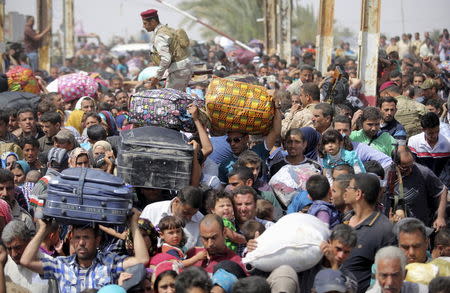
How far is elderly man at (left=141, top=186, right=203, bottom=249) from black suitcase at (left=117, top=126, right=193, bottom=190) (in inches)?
9.7

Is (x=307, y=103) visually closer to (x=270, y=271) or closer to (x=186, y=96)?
(x=186, y=96)

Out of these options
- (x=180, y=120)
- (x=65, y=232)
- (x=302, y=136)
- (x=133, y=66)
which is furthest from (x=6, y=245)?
(x=133, y=66)

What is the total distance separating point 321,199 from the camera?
8570 millimetres

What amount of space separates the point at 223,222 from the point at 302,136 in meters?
2.44

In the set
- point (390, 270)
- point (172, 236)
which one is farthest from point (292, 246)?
point (172, 236)

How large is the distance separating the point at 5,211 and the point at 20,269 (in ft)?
3.46

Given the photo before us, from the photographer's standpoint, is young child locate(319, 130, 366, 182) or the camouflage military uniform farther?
the camouflage military uniform

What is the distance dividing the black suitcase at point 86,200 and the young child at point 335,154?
2888mm

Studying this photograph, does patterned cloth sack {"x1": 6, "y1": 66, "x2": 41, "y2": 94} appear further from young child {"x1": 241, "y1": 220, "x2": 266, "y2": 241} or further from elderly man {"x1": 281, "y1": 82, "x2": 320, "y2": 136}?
young child {"x1": 241, "y1": 220, "x2": 266, "y2": 241}

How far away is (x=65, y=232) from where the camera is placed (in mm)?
8164

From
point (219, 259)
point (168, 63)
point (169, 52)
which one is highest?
point (169, 52)

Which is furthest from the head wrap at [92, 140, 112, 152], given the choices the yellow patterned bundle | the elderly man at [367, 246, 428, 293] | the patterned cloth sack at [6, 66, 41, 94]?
the patterned cloth sack at [6, 66, 41, 94]

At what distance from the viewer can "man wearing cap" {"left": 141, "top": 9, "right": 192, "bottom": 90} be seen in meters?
11.9

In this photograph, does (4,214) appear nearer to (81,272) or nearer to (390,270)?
(81,272)
